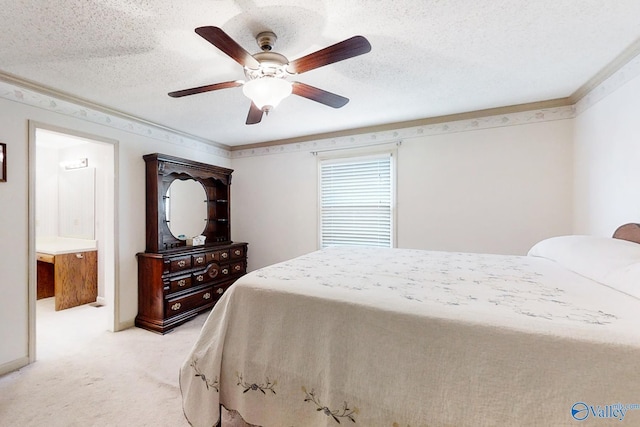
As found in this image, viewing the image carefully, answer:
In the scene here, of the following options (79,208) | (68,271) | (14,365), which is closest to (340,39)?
(14,365)

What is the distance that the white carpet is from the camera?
5.60 feet

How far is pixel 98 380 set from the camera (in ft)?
6.82

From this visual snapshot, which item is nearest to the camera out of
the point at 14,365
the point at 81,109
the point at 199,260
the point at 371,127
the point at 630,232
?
the point at 630,232

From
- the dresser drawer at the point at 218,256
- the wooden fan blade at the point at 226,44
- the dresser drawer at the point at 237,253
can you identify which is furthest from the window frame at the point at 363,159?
the wooden fan blade at the point at 226,44

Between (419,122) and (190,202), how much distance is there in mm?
3207

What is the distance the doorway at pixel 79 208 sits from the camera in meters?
2.96

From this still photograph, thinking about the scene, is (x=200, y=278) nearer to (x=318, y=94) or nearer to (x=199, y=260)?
(x=199, y=260)

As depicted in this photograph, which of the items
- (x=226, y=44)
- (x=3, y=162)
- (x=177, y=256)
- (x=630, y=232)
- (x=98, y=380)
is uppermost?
(x=226, y=44)

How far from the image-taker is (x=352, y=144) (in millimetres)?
3652

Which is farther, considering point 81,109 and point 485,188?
point 485,188

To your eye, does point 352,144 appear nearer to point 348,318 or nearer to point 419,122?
point 419,122

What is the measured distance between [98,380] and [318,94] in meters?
2.74

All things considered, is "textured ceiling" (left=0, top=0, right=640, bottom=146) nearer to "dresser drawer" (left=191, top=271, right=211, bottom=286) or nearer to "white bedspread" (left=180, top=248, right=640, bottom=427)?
"white bedspread" (left=180, top=248, right=640, bottom=427)

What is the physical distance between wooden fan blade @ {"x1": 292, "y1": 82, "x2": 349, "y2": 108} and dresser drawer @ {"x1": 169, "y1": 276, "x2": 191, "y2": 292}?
251 cm
